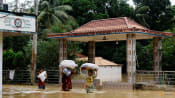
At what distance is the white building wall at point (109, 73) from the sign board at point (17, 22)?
1134 centimetres

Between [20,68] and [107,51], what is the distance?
57.8 feet

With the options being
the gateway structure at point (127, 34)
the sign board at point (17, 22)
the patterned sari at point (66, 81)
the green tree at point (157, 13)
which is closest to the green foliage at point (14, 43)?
the gateway structure at point (127, 34)

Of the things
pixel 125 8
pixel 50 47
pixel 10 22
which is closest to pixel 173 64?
pixel 50 47

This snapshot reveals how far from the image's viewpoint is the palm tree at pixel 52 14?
3575cm

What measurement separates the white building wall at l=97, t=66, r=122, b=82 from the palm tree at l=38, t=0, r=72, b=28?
31.8ft

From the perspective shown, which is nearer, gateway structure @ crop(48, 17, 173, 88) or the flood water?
the flood water

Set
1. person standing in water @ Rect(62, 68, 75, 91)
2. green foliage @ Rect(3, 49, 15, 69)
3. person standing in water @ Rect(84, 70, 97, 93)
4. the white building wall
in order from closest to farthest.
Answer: person standing in water @ Rect(84, 70, 97, 93) < person standing in water @ Rect(62, 68, 75, 91) < green foliage @ Rect(3, 49, 15, 69) < the white building wall

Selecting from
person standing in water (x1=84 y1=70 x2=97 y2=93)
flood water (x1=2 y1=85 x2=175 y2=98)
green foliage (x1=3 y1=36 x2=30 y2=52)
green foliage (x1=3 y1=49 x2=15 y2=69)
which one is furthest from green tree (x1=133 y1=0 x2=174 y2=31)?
person standing in water (x1=84 y1=70 x2=97 y2=93)

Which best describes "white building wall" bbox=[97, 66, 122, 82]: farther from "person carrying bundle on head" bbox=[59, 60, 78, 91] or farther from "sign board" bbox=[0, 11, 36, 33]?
"sign board" bbox=[0, 11, 36, 33]

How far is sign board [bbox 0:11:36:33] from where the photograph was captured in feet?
51.4

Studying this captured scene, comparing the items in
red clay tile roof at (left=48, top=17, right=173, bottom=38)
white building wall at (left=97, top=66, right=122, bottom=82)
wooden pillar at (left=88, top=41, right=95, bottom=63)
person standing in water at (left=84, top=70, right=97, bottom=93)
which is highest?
red clay tile roof at (left=48, top=17, right=173, bottom=38)

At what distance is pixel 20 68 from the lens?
998 inches

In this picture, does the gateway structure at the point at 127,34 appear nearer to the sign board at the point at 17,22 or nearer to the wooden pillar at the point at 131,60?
the wooden pillar at the point at 131,60

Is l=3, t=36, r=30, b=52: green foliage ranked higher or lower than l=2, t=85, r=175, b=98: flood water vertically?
higher
